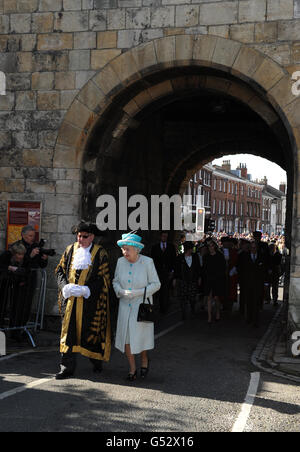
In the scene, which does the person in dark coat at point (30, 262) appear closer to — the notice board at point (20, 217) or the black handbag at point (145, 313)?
the notice board at point (20, 217)

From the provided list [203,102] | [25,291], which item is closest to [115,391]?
[25,291]

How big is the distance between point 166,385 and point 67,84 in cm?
557

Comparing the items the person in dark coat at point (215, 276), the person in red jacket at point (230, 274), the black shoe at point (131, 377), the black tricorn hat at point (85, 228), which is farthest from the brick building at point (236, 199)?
the black shoe at point (131, 377)

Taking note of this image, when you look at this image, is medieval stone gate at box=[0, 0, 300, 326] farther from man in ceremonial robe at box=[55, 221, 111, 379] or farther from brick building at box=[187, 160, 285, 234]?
brick building at box=[187, 160, 285, 234]

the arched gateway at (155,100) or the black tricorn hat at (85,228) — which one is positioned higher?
the arched gateway at (155,100)

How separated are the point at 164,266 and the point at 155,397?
23.9 feet

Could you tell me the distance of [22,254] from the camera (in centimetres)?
868

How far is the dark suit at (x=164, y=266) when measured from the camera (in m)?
12.8

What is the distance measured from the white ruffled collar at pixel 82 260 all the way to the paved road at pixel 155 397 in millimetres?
1306

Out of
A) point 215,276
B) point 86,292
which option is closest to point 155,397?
point 86,292

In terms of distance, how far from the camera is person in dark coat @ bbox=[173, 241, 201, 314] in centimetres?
1262

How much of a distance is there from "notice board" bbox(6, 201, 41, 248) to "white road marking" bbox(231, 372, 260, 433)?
4617 mm

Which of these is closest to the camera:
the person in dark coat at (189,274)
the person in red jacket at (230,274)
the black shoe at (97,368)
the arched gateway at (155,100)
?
the black shoe at (97,368)

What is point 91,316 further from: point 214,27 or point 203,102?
point 203,102
